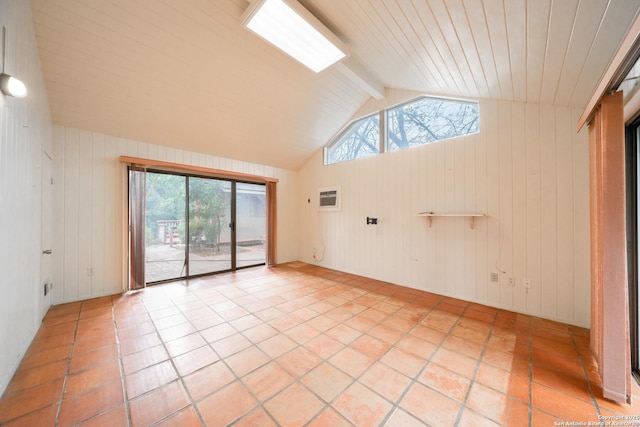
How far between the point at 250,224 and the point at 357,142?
293 centimetres

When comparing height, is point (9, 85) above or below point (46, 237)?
above

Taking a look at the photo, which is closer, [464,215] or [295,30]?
[295,30]

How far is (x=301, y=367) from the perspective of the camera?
5.81 feet

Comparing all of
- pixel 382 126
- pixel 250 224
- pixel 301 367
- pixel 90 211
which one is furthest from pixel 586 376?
pixel 90 211

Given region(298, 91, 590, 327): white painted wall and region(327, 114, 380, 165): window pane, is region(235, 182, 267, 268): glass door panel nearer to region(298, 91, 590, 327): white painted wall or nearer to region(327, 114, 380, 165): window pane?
region(327, 114, 380, 165): window pane

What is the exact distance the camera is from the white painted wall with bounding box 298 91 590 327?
248 centimetres

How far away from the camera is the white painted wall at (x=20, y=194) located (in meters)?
1.51

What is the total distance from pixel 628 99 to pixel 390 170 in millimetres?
2493

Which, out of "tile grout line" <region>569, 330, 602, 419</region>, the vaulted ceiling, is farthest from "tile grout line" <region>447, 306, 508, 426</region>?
the vaulted ceiling

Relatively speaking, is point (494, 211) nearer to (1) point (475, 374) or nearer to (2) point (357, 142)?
(1) point (475, 374)

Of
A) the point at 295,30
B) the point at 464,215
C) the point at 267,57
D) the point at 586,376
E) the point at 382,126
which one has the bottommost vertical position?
the point at 586,376

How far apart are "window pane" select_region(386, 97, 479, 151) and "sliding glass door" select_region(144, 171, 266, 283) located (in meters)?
3.20

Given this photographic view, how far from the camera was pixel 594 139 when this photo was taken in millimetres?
1772

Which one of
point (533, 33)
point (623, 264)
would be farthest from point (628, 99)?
point (623, 264)
